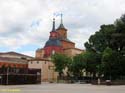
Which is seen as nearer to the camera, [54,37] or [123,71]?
[123,71]

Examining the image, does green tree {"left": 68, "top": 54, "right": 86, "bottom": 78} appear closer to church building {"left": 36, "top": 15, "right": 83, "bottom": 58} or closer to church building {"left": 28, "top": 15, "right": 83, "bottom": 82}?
church building {"left": 28, "top": 15, "right": 83, "bottom": 82}

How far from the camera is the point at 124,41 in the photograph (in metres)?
87.6

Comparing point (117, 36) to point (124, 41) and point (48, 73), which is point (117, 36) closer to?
point (124, 41)

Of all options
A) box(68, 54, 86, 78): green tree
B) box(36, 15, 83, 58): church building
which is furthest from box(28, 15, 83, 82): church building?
box(68, 54, 86, 78): green tree

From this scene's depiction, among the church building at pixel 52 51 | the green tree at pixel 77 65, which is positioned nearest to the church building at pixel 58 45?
the church building at pixel 52 51

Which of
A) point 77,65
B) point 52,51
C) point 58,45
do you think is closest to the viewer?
point 77,65

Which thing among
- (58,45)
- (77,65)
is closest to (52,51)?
(58,45)

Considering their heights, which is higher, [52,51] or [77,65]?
[52,51]

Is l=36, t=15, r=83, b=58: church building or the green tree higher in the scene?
l=36, t=15, r=83, b=58: church building

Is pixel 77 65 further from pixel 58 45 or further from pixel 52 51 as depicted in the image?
pixel 58 45

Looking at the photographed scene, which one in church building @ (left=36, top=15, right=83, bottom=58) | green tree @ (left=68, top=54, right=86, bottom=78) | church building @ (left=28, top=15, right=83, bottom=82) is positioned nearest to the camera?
green tree @ (left=68, top=54, right=86, bottom=78)

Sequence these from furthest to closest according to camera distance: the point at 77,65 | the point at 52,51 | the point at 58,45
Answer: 1. the point at 58,45
2. the point at 52,51
3. the point at 77,65

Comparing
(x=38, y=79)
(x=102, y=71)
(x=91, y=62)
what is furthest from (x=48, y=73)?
(x=102, y=71)

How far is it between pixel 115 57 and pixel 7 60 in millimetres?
64855
